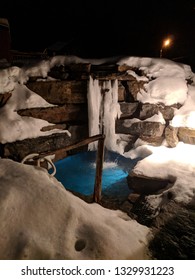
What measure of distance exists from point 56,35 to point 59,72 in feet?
60.1

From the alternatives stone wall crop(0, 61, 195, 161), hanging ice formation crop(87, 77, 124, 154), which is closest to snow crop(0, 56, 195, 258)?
hanging ice formation crop(87, 77, 124, 154)

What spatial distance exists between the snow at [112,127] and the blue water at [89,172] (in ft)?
2.20

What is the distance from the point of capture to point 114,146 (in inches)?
411

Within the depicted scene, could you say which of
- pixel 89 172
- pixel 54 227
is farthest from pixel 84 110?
pixel 54 227

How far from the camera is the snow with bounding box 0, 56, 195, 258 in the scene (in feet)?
8.98

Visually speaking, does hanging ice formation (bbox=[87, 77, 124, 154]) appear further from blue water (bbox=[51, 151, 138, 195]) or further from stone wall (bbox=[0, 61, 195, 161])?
blue water (bbox=[51, 151, 138, 195])

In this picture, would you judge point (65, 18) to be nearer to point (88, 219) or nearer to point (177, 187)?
point (177, 187)

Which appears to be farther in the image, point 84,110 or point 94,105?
point 84,110

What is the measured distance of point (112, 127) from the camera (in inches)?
410

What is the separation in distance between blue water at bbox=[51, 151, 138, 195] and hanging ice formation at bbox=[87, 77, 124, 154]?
0.59m

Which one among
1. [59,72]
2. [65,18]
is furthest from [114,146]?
[65,18]

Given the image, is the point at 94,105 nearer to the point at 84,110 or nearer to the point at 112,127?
the point at 84,110

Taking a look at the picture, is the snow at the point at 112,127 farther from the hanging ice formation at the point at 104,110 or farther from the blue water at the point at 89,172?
the blue water at the point at 89,172

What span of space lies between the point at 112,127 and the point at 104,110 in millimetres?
896
